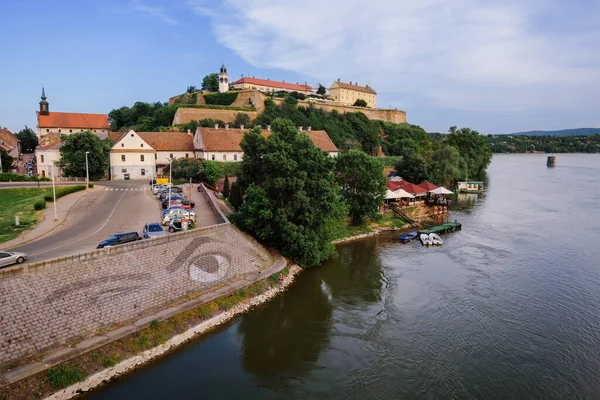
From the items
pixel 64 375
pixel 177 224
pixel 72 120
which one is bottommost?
pixel 64 375

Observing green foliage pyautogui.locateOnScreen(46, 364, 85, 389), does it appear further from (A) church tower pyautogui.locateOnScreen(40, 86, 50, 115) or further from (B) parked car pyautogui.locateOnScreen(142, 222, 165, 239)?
(A) church tower pyautogui.locateOnScreen(40, 86, 50, 115)

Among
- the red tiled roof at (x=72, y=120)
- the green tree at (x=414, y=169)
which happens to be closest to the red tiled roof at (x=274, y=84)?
the red tiled roof at (x=72, y=120)

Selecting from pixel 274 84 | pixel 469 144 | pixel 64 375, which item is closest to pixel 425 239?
pixel 64 375

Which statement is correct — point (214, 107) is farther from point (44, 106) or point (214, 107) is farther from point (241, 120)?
point (44, 106)

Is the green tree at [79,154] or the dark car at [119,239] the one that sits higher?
the green tree at [79,154]

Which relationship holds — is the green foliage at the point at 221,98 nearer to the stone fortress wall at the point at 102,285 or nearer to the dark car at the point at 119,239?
the stone fortress wall at the point at 102,285

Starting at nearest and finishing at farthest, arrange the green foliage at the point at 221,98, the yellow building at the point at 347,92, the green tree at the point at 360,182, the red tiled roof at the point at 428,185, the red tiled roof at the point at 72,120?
the green tree at the point at 360,182
the red tiled roof at the point at 428,185
the red tiled roof at the point at 72,120
the green foliage at the point at 221,98
the yellow building at the point at 347,92
